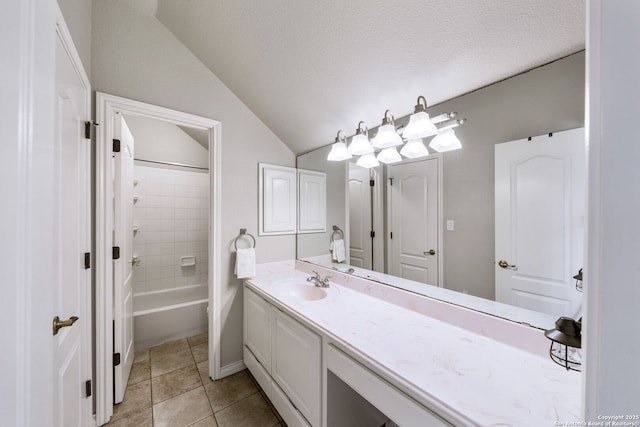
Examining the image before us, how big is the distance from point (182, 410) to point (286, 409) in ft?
2.53

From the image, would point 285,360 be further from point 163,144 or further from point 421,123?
point 163,144

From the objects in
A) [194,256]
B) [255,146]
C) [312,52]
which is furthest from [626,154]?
[194,256]

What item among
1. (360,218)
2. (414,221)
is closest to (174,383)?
(360,218)

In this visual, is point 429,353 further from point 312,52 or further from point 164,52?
point 164,52

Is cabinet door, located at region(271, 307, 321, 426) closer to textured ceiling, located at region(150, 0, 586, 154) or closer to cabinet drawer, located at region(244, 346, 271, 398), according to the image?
cabinet drawer, located at region(244, 346, 271, 398)

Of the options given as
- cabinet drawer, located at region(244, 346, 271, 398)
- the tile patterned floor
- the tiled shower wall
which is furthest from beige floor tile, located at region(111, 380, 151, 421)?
the tiled shower wall

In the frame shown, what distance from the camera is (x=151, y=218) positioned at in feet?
9.01

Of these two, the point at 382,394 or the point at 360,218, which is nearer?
the point at 382,394

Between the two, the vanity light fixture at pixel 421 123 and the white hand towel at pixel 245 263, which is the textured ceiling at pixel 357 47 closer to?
the vanity light fixture at pixel 421 123

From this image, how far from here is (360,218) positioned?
1.69 metres

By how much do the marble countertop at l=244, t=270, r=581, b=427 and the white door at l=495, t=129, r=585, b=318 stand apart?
9.6 inches

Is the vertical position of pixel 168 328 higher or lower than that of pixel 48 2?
lower

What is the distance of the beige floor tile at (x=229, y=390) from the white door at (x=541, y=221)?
182 cm

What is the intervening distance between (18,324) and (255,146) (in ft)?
6.07
